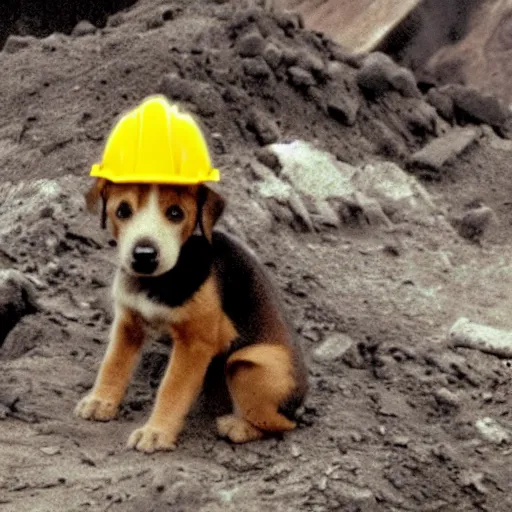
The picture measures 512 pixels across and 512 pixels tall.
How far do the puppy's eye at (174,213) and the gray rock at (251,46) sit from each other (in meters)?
2.50

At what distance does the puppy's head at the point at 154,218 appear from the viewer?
276cm

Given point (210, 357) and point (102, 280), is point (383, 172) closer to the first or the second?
point (102, 280)

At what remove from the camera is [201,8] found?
19.6ft

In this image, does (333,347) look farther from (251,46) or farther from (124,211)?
(251,46)

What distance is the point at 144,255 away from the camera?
275cm

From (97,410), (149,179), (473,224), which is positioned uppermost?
(149,179)

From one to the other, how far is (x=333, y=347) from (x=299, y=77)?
187cm

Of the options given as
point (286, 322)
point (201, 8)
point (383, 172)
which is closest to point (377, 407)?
point (286, 322)

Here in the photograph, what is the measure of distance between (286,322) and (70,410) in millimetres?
608

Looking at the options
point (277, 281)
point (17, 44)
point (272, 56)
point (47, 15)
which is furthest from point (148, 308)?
point (47, 15)

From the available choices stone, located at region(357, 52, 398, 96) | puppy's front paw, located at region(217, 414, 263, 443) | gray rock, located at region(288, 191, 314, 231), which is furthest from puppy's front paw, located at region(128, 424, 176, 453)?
stone, located at region(357, 52, 398, 96)

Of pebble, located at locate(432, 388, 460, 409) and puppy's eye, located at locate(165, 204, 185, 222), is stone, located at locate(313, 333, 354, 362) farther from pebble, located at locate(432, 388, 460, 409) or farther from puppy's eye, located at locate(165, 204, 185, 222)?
puppy's eye, located at locate(165, 204, 185, 222)

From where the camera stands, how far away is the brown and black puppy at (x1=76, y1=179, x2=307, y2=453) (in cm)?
281

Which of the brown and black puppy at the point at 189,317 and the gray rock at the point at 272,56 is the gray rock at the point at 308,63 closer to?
the gray rock at the point at 272,56
